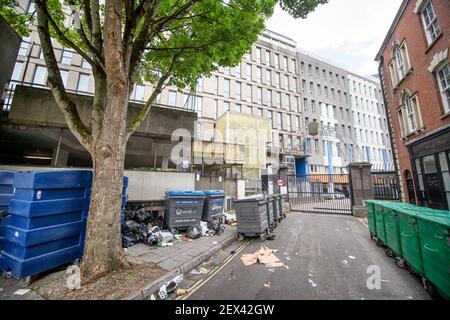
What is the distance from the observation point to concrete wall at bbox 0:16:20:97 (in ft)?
20.3

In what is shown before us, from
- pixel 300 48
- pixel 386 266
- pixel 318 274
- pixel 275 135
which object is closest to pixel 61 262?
pixel 318 274

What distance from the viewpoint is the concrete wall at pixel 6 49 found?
20.3 ft

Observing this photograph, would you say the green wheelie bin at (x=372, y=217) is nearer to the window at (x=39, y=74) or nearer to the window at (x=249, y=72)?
the window at (x=249, y=72)

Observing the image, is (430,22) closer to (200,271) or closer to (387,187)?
(387,187)

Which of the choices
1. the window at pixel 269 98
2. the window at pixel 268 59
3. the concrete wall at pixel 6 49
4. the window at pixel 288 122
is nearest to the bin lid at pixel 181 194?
the concrete wall at pixel 6 49

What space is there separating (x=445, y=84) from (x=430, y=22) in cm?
304

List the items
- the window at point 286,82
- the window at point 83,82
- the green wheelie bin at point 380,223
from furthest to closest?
1. the window at point 286,82
2. the window at point 83,82
3. the green wheelie bin at point 380,223

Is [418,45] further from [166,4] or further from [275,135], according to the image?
[275,135]

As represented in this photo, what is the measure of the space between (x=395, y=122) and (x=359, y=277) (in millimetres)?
11761

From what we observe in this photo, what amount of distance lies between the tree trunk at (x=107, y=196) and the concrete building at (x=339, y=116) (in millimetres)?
28162

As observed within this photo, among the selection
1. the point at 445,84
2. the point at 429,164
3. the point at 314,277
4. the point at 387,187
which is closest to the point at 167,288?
the point at 314,277

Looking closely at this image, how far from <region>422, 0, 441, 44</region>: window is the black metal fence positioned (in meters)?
7.37

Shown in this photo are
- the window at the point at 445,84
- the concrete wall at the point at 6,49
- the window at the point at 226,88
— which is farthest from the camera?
the window at the point at 226,88

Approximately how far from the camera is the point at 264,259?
4.86 meters
